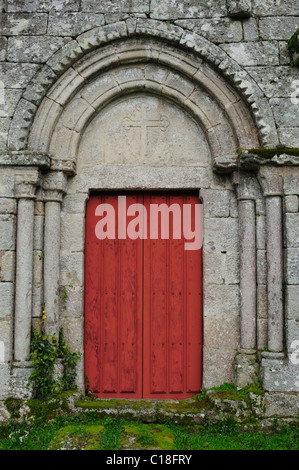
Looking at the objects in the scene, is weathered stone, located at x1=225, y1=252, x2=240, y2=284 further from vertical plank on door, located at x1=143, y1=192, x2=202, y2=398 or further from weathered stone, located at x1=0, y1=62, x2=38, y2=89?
weathered stone, located at x1=0, y1=62, x2=38, y2=89

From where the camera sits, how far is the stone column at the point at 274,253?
444 centimetres

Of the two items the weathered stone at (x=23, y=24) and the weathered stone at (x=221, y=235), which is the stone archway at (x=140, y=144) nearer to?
the weathered stone at (x=221, y=235)

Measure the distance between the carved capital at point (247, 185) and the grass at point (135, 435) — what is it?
223 cm

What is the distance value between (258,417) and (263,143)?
8.91 feet

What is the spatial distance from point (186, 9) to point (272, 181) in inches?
81.4

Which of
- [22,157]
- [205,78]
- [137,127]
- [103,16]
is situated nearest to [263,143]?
[205,78]

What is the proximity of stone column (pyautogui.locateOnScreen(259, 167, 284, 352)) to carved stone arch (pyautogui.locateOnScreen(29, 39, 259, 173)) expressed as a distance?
1.42ft

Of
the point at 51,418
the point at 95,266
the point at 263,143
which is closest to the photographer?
the point at 51,418

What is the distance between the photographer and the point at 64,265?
15.8 feet

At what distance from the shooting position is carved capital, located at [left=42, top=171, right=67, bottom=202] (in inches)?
185

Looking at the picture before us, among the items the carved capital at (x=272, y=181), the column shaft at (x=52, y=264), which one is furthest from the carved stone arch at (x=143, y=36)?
the column shaft at (x=52, y=264)

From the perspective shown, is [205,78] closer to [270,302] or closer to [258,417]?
[270,302]

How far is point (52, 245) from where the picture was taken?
15.4 feet

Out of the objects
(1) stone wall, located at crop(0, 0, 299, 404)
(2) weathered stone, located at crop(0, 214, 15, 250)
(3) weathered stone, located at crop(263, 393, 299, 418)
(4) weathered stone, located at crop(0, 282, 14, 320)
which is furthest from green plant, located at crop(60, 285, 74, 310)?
(3) weathered stone, located at crop(263, 393, 299, 418)
